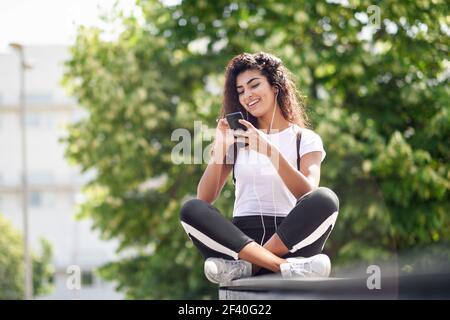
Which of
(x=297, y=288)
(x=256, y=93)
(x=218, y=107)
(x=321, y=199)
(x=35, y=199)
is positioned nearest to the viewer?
(x=297, y=288)

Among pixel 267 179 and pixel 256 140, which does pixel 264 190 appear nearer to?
pixel 267 179

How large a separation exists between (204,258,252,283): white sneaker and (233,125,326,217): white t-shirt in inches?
8.7

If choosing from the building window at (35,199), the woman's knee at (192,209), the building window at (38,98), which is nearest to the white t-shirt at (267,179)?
the woman's knee at (192,209)

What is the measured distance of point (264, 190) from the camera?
10.3 feet

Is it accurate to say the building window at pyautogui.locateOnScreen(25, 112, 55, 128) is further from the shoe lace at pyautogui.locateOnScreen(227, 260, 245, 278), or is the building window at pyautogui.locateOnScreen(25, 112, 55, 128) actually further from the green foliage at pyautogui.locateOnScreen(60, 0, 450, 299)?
the shoe lace at pyautogui.locateOnScreen(227, 260, 245, 278)

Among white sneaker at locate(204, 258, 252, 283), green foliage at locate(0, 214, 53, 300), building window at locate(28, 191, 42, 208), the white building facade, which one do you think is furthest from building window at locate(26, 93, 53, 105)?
white sneaker at locate(204, 258, 252, 283)

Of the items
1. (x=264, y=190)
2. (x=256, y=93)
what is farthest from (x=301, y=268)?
(x=256, y=93)

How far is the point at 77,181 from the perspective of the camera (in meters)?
33.2

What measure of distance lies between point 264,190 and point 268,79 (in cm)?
46

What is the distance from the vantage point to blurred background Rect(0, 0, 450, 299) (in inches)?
331

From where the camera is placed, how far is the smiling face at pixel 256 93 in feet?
10.5

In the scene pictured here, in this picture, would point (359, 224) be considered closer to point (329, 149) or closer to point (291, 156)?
point (329, 149)
